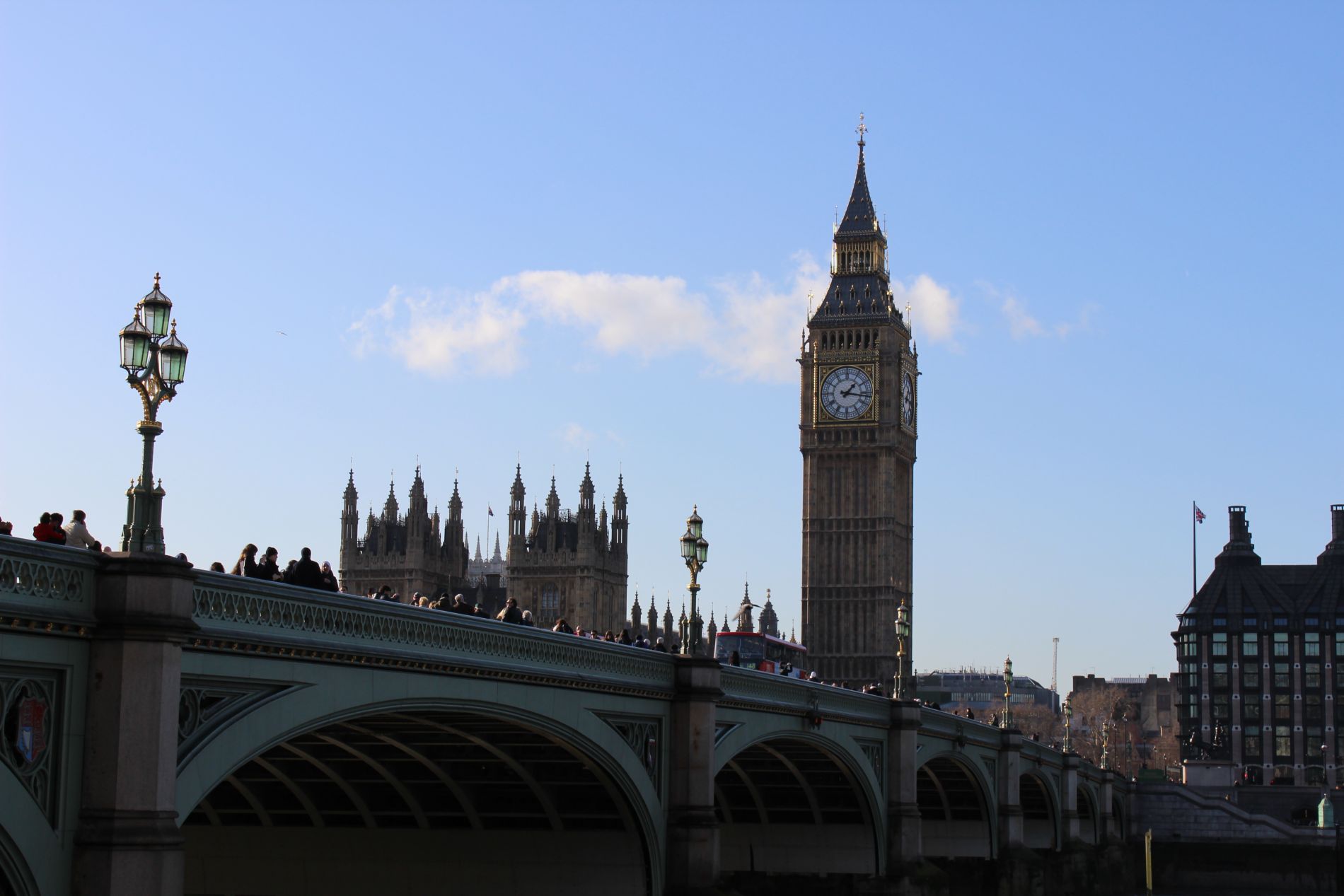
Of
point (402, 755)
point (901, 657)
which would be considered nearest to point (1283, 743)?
point (901, 657)

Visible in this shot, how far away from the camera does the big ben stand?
13912 centimetres

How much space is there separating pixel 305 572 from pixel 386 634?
123cm

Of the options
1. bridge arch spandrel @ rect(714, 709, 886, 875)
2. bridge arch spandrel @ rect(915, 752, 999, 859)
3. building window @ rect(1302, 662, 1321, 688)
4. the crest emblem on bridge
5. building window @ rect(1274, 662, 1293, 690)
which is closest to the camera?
the crest emblem on bridge

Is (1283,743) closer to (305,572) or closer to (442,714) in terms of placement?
(442,714)

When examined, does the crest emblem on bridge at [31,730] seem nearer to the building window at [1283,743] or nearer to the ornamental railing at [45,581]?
the ornamental railing at [45,581]

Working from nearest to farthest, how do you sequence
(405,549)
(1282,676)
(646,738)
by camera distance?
(646,738), (405,549), (1282,676)

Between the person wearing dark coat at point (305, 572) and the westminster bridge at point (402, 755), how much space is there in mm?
686

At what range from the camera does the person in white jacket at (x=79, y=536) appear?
18500mm

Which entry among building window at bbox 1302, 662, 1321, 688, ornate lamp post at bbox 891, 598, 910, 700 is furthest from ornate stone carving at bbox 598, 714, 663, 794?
building window at bbox 1302, 662, 1321, 688

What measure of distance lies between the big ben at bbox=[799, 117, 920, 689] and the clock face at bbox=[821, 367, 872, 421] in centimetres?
5

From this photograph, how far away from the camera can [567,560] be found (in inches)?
5172

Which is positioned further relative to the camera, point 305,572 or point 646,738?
point 646,738

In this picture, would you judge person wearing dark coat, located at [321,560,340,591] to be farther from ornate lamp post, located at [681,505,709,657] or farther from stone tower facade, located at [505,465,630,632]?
stone tower facade, located at [505,465,630,632]

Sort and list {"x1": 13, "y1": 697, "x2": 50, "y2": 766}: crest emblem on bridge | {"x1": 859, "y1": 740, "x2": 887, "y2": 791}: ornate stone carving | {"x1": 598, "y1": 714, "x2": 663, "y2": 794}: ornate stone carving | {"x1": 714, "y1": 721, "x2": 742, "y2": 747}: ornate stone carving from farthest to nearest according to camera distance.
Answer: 1. {"x1": 859, "y1": 740, "x2": 887, "y2": 791}: ornate stone carving
2. {"x1": 714, "y1": 721, "x2": 742, "y2": 747}: ornate stone carving
3. {"x1": 598, "y1": 714, "x2": 663, "y2": 794}: ornate stone carving
4. {"x1": 13, "y1": 697, "x2": 50, "y2": 766}: crest emblem on bridge
